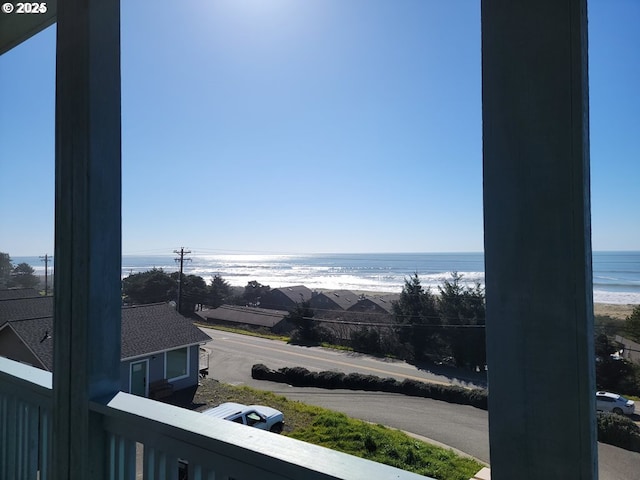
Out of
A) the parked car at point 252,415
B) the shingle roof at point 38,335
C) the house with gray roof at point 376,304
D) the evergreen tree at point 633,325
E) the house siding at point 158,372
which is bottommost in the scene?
the parked car at point 252,415

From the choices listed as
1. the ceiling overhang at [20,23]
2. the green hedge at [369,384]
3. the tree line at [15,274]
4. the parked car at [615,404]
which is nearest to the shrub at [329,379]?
the green hedge at [369,384]

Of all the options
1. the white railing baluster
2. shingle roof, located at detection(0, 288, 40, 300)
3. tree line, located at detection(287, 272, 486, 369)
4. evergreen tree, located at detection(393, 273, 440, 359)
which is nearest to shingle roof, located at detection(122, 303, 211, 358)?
the white railing baluster

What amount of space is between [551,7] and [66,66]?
4.20 ft

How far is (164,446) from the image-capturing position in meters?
0.85

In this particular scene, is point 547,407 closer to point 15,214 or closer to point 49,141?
point 49,141

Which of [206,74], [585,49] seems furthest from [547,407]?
[206,74]

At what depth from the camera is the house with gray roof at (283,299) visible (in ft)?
4.81

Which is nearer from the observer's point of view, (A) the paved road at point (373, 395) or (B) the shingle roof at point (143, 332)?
(A) the paved road at point (373, 395)

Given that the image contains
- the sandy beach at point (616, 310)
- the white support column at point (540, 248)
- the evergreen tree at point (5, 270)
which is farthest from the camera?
the evergreen tree at point (5, 270)

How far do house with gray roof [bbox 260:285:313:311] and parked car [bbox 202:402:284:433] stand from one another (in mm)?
388

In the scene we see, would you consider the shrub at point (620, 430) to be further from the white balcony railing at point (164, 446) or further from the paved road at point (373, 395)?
the white balcony railing at point (164, 446)

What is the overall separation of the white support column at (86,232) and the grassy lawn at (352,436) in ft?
1.07

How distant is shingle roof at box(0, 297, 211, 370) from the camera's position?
1348 millimetres

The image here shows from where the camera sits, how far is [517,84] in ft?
1.76
